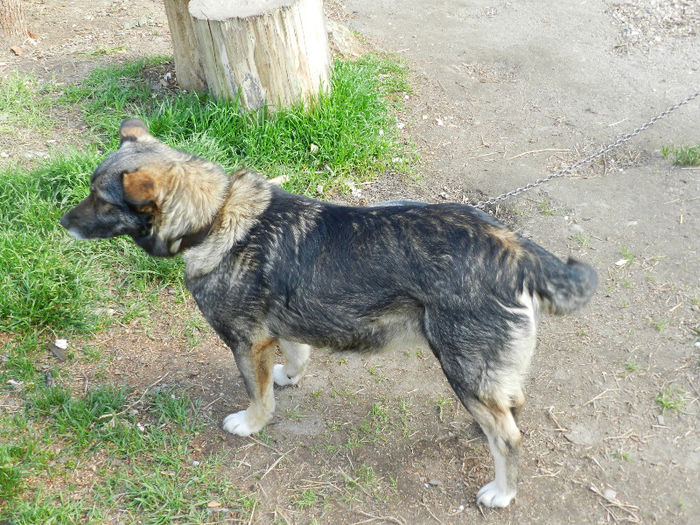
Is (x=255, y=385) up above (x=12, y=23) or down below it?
below

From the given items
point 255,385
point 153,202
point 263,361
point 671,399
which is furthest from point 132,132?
point 671,399

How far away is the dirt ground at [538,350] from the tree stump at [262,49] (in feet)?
4.19

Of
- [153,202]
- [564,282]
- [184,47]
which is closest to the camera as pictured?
[564,282]

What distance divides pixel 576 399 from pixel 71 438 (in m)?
3.22

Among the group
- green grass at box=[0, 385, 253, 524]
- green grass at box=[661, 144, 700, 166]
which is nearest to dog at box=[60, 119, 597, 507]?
green grass at box=[0, 385, 253, 524]

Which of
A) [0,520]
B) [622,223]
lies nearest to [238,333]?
[0,520]

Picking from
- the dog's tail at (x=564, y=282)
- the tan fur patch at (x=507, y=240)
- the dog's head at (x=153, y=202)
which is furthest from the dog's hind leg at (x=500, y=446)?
the dog's head at (x=153, y=202)

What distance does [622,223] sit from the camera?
5402 mm

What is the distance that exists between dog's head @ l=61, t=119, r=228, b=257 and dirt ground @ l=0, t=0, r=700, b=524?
1.30 meters

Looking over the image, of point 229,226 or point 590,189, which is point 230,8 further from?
point 590,189

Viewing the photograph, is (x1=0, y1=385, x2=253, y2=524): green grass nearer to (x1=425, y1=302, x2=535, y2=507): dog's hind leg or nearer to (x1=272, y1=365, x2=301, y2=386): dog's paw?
(x1=272, y1=365, x2=301, y2=386): dog's paw

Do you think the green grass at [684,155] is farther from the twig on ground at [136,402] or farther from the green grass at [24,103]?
the green grass at [24,103]

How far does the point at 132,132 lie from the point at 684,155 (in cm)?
503

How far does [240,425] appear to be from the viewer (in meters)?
3.91
